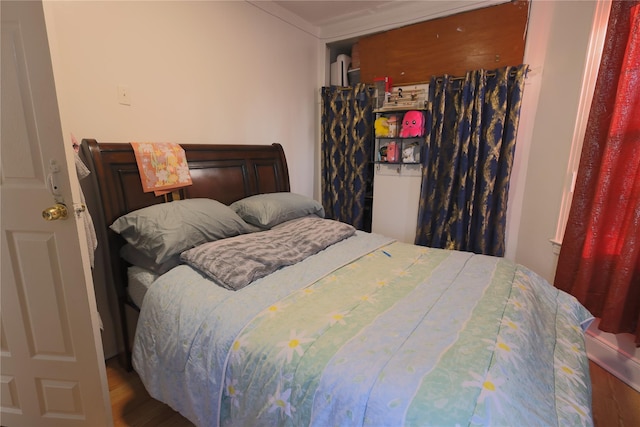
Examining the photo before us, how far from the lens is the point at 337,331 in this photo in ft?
3.60

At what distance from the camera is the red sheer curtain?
5.42 ft

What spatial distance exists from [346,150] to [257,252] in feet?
6.03

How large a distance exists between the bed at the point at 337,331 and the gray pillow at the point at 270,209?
0.14 meters

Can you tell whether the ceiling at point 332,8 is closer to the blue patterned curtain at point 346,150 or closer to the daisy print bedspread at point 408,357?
the blue patterned curtain at point 346,150

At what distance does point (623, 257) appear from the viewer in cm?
168

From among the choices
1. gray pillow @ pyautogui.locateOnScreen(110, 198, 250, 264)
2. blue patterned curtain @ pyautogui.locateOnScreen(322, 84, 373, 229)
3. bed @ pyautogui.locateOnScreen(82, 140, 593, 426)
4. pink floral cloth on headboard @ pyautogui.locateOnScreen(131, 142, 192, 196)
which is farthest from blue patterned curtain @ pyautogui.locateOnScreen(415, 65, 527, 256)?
pink floral cloth on headboard @ pyautogui.locateOnScreen(131, 142, 192, 196)

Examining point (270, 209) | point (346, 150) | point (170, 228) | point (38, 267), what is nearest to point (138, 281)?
point (170, 228)

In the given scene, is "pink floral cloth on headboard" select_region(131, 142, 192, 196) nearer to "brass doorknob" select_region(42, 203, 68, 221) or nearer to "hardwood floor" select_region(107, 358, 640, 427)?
"brass doorknob" select_region(42, 203, 68, 221)

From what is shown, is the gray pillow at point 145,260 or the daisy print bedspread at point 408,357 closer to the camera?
the daisy print bedspread at point 408,357

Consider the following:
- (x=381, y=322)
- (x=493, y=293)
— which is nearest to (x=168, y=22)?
(x=381, y=322)

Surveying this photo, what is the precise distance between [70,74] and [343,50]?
2.68 m

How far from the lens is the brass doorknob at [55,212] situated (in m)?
1.15

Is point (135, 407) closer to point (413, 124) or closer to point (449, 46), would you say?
point (413, 124)

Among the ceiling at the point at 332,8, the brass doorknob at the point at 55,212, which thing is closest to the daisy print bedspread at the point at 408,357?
the brass doorknob at the point at 55,212
